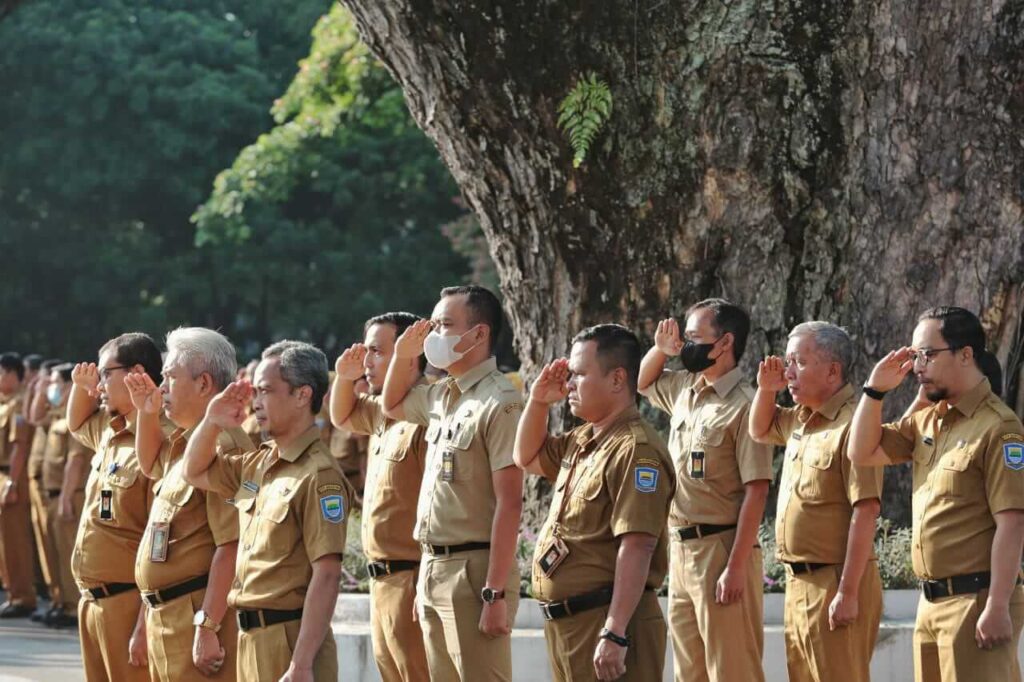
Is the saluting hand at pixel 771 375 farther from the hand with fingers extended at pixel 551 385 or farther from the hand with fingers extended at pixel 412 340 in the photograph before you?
the hand with fingers extended at pixel 412 340

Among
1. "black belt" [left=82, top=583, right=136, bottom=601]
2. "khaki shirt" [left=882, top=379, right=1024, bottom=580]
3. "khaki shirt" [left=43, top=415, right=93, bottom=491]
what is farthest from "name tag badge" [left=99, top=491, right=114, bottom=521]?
"khaki shirt" [left=43, top=415, right=93, bottom=491]

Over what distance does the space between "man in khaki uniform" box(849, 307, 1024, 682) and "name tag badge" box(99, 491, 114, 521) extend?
9.98 feet

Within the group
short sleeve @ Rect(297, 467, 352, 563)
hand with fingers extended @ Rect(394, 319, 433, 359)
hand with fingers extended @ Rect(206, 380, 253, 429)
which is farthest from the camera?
hand with fingers extended @ Rect(394, 319, 433, 359)

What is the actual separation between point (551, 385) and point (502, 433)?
18.4 inches

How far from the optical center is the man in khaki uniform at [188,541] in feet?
20.8

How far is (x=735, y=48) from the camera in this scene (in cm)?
980

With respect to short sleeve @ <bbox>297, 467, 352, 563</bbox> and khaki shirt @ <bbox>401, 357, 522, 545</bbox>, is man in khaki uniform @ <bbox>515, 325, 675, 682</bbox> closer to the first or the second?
khaki shirt @ <bbox>401, 357, 522, 545</bbox>

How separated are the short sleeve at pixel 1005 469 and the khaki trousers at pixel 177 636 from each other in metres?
2.76

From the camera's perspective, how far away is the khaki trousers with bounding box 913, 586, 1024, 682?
610 cm

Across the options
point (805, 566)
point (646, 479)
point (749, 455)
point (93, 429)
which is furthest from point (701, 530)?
point (93, 429)

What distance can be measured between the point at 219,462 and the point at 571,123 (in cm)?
397

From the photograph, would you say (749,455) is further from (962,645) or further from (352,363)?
(352,363)

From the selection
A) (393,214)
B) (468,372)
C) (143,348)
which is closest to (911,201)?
(468,372)

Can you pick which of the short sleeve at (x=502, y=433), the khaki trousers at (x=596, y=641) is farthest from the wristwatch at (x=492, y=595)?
the short sleeve at (x=502, y=433)
